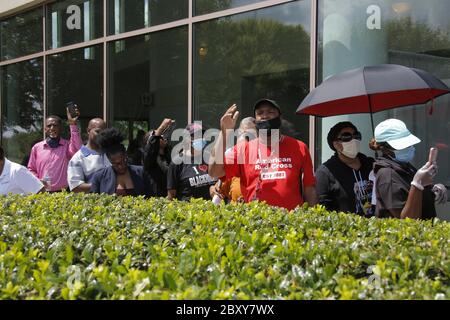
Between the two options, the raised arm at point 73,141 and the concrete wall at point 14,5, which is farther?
the concrete wall at point 14,5

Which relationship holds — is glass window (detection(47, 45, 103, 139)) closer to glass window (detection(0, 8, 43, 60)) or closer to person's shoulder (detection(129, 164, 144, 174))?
glass window (detection(0, 8, 43, 60))

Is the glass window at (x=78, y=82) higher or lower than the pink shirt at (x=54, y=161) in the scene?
higher

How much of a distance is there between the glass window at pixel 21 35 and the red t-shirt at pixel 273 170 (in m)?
7.73

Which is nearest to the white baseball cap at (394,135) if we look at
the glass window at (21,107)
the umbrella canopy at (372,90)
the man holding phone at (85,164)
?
the umbrella canopy at (372,90)

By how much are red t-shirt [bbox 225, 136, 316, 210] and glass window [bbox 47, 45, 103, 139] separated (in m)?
5.64

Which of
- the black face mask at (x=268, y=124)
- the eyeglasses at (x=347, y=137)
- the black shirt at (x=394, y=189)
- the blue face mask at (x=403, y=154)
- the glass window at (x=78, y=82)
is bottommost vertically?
the black shirt at (x=394, y=189)

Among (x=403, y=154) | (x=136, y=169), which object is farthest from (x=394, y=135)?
(x=136, y=169)


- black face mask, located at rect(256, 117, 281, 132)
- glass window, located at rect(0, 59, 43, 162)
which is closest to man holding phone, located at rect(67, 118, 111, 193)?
black face mask, located at rect(256, 117, 281, 132)

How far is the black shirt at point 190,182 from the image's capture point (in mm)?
5887

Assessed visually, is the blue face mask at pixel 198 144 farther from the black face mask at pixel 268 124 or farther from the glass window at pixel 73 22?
the glass window at pixel 73 22

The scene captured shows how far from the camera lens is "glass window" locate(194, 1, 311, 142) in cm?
728
